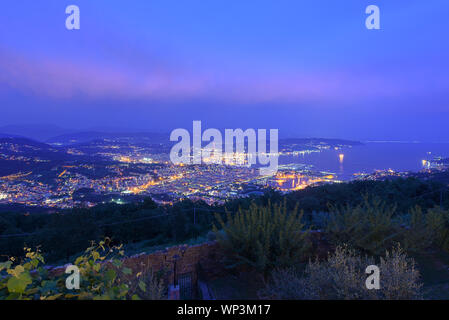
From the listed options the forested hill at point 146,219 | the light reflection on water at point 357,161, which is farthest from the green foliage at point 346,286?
the light reflection on water at point 357,161

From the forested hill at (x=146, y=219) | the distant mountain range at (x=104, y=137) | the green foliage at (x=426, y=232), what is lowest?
the forested hill at (x=146, y=219)

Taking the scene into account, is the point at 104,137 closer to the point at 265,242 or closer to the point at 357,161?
the point at 357,161

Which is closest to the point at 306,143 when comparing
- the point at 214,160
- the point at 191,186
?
the point at 214,160

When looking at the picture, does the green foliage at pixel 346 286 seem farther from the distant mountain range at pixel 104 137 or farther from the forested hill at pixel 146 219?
the distant mountain range at pixel 104 137

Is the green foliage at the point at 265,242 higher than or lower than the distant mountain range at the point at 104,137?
lower

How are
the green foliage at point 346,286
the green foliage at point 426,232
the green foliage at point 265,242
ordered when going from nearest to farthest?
the green foliage at point 346,286, the green foliage at point 265,242, the green foliage at point 426,232

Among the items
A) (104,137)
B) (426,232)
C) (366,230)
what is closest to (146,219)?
(366,230)
